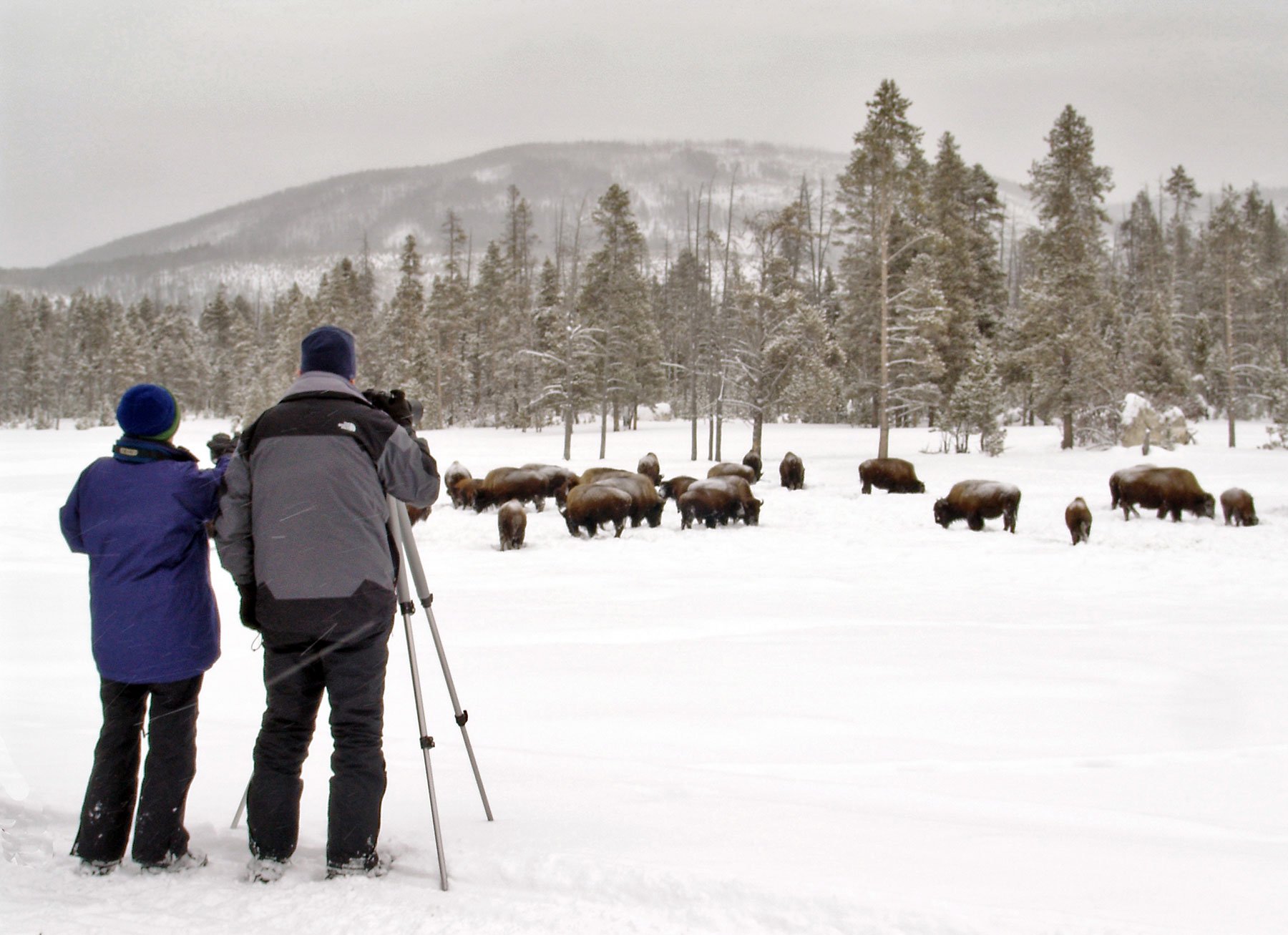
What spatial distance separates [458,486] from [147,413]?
17416mm

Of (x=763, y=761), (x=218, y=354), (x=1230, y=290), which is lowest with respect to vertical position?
(x=763, y=761)

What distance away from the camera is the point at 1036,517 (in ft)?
61.3

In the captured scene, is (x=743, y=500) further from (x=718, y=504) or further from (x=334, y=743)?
(x=334, y=743)

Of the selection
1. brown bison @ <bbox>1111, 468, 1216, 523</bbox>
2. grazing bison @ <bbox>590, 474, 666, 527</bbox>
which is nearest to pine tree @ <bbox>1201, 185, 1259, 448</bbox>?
brown bison @ <bbox>1111, 468, 1216, 523</bbox>

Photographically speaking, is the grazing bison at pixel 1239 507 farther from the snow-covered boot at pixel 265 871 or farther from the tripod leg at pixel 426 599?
the snow-covered boot at pixel 265 871

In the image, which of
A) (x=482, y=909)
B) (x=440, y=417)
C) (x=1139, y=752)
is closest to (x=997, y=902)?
(x=482, y=909)

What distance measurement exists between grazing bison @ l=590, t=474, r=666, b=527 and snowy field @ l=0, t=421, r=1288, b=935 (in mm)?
5444

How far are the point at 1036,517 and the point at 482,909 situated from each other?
1846 cm

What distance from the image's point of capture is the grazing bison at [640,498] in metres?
17.2

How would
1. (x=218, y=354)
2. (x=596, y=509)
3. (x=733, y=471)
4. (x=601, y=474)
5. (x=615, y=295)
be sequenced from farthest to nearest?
(x=218, y=354) < (x=615, y=295) < (x=733, y=471) < (x=601, y=474) < (x=596, y=509)

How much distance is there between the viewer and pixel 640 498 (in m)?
17.3

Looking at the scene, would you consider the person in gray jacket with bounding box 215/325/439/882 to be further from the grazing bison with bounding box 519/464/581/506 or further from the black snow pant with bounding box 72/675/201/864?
the grazing bison with bounding box 519/464/581/506

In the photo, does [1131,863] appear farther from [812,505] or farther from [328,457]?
[812,505]

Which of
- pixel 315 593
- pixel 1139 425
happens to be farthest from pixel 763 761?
pixel 1139 425
